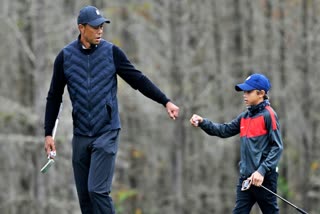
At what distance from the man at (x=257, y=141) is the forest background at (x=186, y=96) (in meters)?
14.1

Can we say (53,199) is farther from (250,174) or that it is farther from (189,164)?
(250,174)

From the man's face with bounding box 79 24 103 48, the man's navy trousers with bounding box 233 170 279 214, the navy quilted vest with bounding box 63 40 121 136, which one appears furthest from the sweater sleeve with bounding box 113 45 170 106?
the man's navy trousers with bounding box 233 170 279 214

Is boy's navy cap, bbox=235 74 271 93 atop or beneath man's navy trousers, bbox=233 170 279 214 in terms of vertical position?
atop

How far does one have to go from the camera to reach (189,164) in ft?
101

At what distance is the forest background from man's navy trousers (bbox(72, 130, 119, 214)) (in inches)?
555

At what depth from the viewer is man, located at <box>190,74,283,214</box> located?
7086 millimetres

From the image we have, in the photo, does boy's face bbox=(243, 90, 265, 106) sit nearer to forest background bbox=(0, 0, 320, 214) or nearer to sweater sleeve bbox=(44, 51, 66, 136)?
sweater sleeve bbox=(44, 51, 66, 136)

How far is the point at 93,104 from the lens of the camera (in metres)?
6.95

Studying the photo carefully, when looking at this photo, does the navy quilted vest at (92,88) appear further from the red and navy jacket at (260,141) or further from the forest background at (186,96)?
the forest background at (186,96)

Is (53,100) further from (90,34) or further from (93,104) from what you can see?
(90,34)

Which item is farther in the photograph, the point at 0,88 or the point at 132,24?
the point at 132,24

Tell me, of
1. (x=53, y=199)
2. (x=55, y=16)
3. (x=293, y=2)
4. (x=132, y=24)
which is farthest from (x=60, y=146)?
(x=293, y=2)

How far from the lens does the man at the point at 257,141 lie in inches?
279

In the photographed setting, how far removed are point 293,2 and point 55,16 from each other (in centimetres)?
1172
